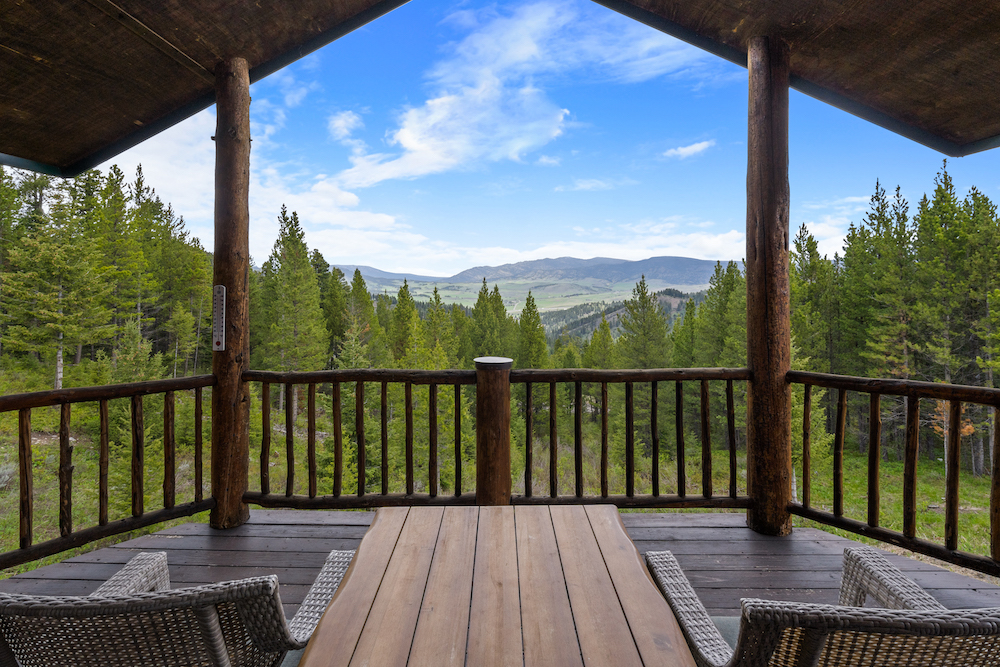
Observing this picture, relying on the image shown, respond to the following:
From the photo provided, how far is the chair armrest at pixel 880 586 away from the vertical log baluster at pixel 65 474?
3604mm

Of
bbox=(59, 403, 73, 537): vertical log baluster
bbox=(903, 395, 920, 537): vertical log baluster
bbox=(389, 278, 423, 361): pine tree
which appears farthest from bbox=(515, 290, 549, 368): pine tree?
bbox=(59, 403, 73, 537): vertical log baluster

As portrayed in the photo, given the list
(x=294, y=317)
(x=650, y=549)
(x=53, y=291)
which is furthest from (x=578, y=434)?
(x=53, y=291)

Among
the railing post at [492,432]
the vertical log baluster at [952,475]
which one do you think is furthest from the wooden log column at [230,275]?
the vertical log baluster at [952,475]

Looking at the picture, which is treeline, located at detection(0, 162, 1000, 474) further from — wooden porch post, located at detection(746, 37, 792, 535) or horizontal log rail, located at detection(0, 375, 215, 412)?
wooden porch post, located at detection(746, 37, 792, 535)

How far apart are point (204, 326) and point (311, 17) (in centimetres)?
2292

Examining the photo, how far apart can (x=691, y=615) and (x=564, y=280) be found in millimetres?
36131

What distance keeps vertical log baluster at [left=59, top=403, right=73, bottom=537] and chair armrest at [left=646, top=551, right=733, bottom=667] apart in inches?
118

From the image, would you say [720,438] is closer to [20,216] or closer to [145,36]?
[145,36]

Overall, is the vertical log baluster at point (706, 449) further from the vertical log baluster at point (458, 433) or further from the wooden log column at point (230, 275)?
the wooden log column at point (230, 275)

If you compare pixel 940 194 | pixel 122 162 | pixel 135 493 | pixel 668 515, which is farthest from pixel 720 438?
pixel 122 162

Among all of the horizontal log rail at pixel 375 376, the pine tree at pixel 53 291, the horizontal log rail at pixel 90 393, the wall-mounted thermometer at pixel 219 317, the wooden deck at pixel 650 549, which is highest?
the pine tree at pixel 53 291

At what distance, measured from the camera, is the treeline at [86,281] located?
16.1m

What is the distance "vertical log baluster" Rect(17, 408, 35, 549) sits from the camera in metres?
2.40

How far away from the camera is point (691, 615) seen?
54.4 inches
